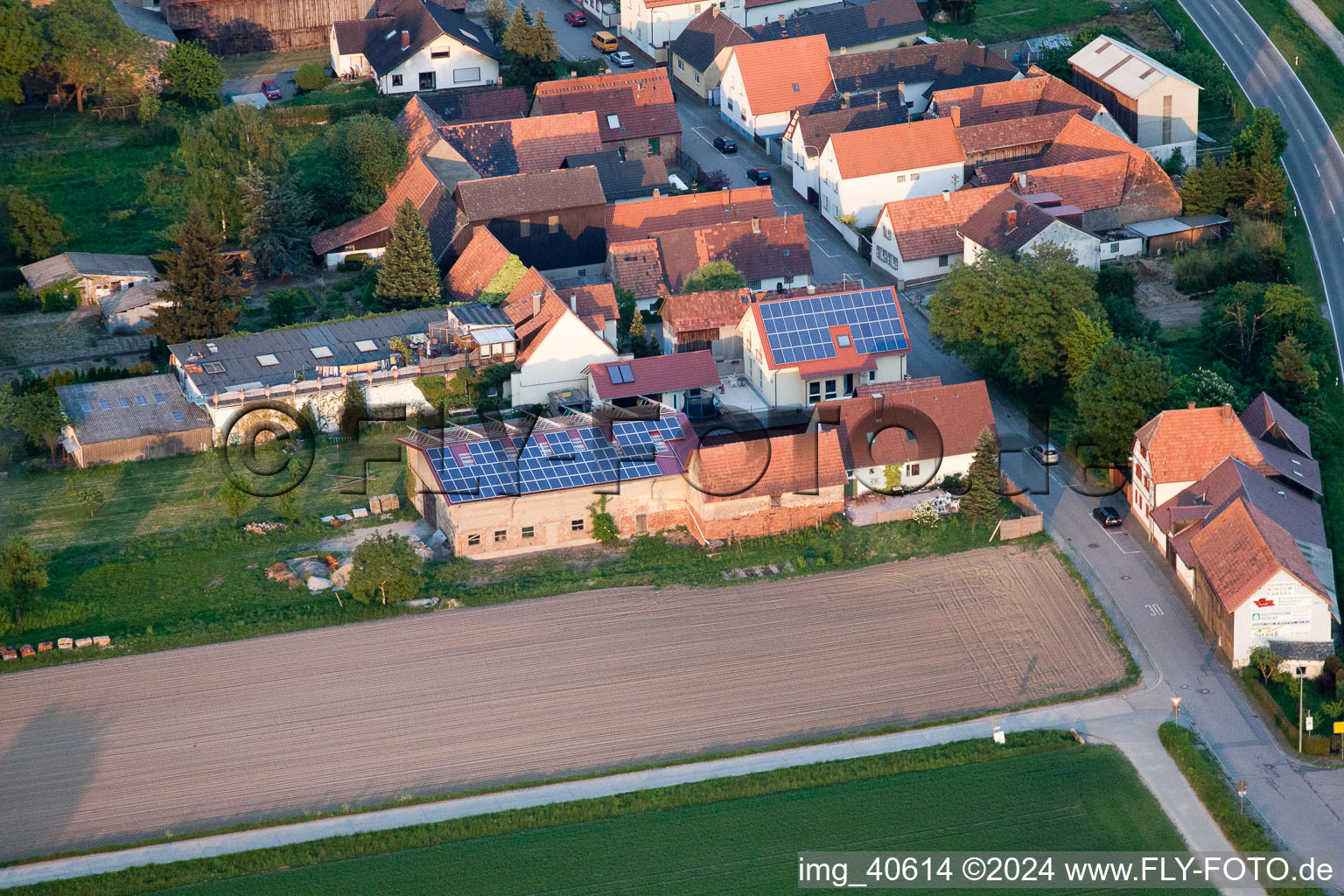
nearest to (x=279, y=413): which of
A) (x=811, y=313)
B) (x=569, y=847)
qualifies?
(x=811, y=313)

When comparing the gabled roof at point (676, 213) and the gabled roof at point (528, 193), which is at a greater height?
the gabled roof at point (528, 193)

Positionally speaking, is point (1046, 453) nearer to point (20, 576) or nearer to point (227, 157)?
point (20, 576)

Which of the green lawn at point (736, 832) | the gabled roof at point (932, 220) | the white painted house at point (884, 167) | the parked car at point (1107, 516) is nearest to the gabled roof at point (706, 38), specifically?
the white painted house at point (884, 167)

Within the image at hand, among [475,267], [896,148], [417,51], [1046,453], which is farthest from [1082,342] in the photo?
[417,51]

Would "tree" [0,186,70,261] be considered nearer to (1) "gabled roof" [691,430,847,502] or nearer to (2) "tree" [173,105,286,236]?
(2) "tree" [173,105,286,236]

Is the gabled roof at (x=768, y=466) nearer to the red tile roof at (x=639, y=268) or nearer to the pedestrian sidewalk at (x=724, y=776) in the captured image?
the pedestrian sidewalk at (x=724, y=776)

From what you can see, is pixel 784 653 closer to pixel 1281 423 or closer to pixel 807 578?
pixel 807 578
